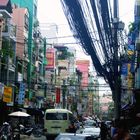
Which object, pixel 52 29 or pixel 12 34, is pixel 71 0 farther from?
pixel 52 29

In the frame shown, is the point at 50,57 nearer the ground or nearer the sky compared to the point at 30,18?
nearer the ground

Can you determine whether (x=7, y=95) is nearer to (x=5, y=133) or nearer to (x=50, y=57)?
(x=5, y=133)

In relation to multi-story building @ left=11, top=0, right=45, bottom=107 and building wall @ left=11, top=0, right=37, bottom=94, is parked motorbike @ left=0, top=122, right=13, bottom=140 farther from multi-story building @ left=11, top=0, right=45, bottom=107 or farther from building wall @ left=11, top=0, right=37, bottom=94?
building wall @ left=11, top=0, right=37, bottom=94

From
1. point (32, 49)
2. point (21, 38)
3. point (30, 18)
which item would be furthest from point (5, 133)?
point (32, 49)

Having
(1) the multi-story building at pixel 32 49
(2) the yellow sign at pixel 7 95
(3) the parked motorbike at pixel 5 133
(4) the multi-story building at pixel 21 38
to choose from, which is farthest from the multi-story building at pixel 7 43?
(3) the parked motorbike at pixel 5 133

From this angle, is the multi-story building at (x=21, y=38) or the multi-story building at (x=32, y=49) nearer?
the multi-story building at (x=21, y=38)

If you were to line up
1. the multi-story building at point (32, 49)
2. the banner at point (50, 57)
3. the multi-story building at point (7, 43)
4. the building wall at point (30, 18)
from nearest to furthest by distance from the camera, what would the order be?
the multi-story building at point (7, 43) → the building wall at point (30, 18) → the multi-story building at point (32, 49) → the banner at point (50, 57)

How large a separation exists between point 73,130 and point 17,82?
58.9ft

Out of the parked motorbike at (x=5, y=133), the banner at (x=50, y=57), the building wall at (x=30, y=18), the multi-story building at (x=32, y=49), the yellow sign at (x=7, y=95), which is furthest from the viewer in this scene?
the banner at (x=50, y=57)

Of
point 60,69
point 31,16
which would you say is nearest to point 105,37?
point 31,16

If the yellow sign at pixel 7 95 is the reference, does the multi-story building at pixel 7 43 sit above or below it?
above

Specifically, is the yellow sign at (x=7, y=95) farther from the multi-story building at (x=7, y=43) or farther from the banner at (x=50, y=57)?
the banner at (x=50, y=57)

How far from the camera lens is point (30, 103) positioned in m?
67.8

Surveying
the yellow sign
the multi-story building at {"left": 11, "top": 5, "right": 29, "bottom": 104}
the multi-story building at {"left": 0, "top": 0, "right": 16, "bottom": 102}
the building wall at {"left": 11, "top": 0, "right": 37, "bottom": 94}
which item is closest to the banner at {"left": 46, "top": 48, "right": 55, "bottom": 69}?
the building wall at {"left": 11, "top": 0, "right": 37, "bottom": 94}
